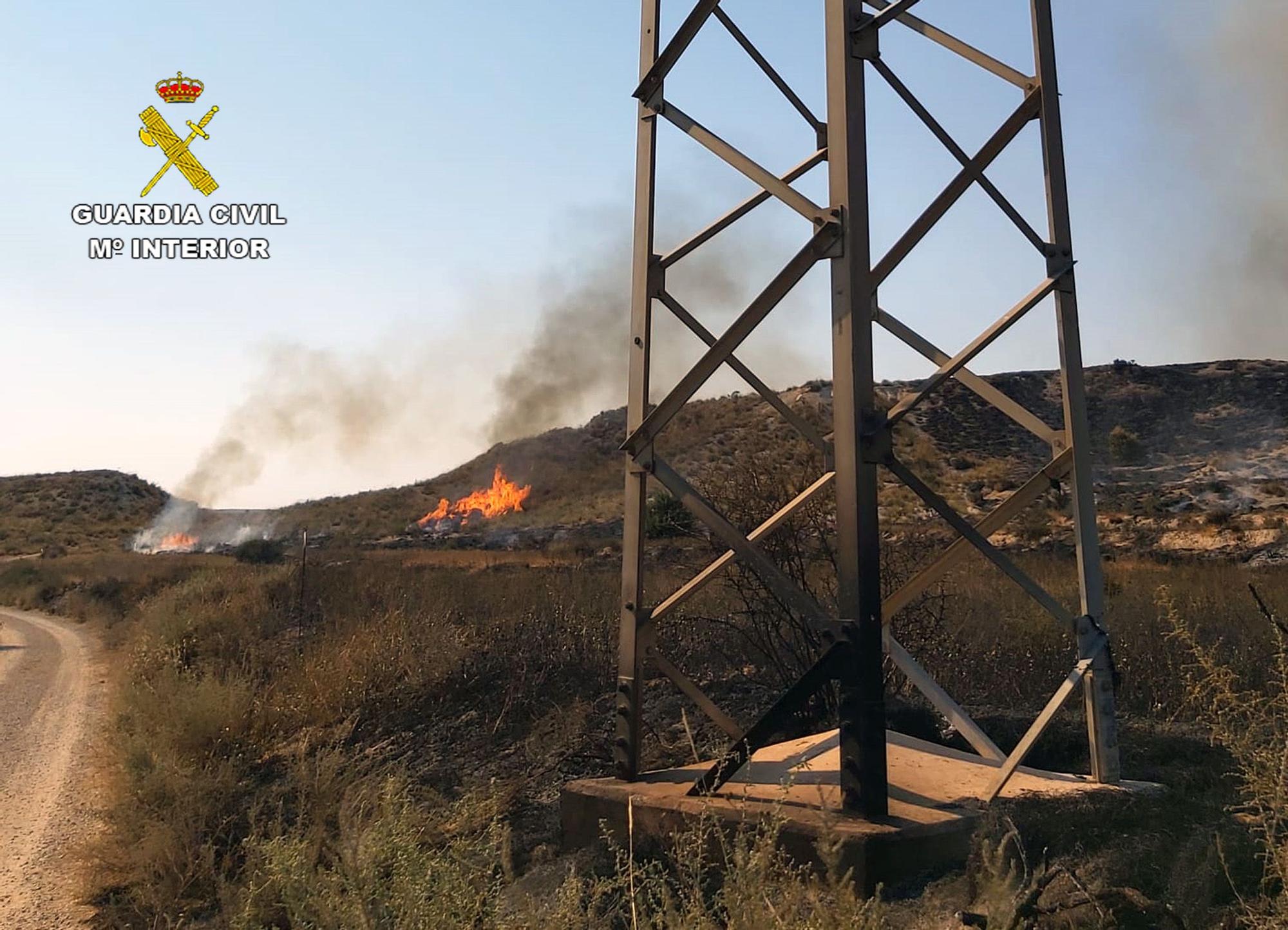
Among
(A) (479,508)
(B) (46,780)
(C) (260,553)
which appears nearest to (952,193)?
(B) (46,780)

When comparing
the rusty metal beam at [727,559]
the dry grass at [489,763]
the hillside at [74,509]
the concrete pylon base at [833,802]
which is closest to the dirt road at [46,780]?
the dry grass at [489,763]

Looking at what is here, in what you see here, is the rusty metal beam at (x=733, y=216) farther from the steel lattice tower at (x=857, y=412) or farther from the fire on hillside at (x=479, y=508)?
the fire on hillside at (x=479, y=508)

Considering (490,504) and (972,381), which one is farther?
(490,504)

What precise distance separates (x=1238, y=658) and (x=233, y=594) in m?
17.0

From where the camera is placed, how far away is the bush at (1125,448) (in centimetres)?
4744

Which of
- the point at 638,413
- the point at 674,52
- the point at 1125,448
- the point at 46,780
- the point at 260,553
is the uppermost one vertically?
the point at 1125,448

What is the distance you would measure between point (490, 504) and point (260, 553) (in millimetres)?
19573

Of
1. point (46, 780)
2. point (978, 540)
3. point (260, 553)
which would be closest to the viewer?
point (978, 540)

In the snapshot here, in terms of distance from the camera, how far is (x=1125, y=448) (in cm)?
4819

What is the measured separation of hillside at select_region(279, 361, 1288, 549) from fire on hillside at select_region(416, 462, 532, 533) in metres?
1.07

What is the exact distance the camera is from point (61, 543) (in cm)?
6644

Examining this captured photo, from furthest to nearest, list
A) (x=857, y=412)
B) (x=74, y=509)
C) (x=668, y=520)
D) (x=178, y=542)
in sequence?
(x=74, y=509) < (x=178, y=542) < (x=668, y=520) < (x=857, y=412)

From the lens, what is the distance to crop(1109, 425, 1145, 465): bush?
47438mm

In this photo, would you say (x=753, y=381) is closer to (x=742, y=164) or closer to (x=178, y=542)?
(x=742, y=164)
